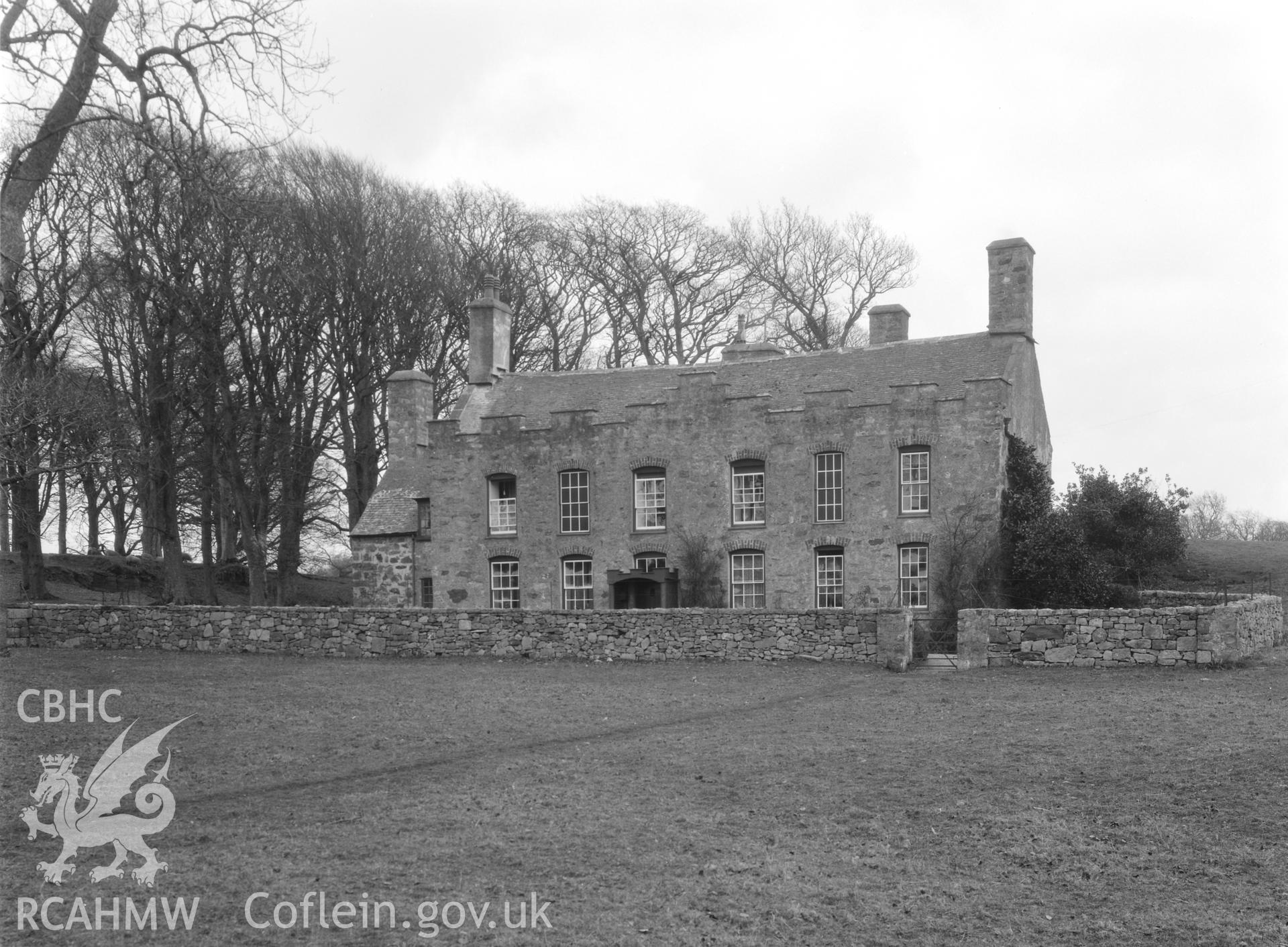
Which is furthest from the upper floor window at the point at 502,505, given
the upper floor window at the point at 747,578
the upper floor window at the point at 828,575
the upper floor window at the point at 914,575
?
the upper floor window at the point at 914,575

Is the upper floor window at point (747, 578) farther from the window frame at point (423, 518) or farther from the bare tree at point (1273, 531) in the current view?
the bare tree at point (1273, 531)

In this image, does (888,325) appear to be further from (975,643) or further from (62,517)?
(62,517)

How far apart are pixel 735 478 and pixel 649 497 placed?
2345mm

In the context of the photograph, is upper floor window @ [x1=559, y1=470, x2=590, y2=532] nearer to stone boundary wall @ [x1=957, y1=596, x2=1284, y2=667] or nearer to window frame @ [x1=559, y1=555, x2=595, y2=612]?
window frame @ [x1=559, y1=555, x2=595, y2=612]

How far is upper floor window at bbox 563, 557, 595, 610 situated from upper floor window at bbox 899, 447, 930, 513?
836 cm

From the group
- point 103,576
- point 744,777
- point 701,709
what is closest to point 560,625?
point 701,709

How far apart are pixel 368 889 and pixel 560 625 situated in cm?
1522

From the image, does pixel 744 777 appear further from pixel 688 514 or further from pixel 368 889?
pixel 688 514

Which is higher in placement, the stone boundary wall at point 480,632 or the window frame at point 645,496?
the window frame at point 645,496

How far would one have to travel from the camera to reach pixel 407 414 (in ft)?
125

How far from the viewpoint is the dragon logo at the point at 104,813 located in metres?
9.23

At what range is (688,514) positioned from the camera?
104 feet

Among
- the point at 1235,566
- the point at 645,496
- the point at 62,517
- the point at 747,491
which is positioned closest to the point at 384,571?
the point at 645,496

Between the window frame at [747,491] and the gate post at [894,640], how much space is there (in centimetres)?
930
